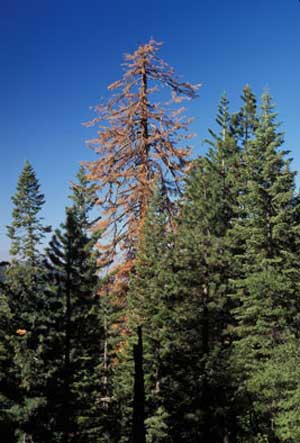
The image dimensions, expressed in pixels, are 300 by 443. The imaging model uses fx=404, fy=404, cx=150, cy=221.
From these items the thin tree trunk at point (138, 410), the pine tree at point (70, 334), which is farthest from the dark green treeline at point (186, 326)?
the thin tree trunk at point (138, 410)

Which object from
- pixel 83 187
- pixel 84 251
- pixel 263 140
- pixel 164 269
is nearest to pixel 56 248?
pixel 84 251

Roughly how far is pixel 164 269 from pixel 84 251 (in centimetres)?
392

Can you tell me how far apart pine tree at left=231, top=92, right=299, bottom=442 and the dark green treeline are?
0.06m

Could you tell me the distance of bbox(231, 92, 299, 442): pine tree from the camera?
1719 centimetres

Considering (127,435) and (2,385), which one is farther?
(127,435)

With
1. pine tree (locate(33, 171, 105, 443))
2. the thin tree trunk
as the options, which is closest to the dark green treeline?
pine tree (locate(33, 171, 105, 443))

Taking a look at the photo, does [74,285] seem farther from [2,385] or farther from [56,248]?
[2,385]

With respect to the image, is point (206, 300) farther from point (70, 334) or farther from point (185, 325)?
point (70, 334)

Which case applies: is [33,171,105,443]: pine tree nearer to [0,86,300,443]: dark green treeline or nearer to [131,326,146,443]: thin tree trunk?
[0,86,300,443]: dark green treeline

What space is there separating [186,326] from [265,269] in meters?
4.40

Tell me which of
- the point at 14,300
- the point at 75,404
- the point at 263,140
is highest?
the point at 263,140

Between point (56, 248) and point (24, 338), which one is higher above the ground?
point (56, 248)

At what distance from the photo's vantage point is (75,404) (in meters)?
17.4

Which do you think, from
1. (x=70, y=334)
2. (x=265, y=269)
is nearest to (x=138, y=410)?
(x=70, y=334)
